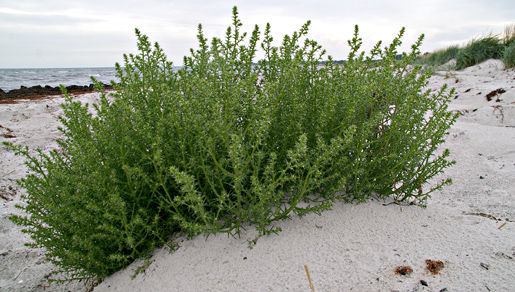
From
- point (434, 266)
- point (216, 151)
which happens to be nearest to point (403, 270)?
point (434, 266)

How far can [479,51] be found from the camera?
1184cm

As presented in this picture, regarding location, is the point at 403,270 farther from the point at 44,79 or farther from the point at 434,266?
the point at 44,79

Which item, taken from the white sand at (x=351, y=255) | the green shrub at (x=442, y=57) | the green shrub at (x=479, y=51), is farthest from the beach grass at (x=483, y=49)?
the white sand at (x=351, y=255)

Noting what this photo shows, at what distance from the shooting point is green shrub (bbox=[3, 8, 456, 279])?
5.66 feet

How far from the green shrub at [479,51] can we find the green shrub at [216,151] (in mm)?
12193

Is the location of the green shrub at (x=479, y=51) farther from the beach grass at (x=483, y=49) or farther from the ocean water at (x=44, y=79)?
the ocean water at (x=44, y=79)

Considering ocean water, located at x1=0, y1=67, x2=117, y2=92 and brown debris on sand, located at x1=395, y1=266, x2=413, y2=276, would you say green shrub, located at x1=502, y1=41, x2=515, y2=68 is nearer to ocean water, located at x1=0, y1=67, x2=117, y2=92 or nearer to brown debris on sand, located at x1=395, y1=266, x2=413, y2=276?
brown debris on sand, located at x1=395, y1=266, x2=413, y2=276

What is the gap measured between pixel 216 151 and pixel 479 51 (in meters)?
13.8

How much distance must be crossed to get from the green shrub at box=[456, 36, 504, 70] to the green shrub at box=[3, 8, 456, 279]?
12.2 meters

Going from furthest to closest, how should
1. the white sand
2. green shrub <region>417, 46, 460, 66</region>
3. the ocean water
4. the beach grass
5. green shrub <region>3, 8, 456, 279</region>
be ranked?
the ocean water
green shrub <region>417, 46, 460, 66</region>
the beach grass
green shrub <region>3, 8, 456, 279</region>
the white sand

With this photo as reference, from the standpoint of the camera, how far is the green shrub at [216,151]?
1727mm

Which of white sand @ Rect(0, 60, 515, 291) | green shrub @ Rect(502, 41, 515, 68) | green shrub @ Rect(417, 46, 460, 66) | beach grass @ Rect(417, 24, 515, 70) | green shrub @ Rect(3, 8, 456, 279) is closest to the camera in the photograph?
white sand @ Rect(0, 60, 515, 291)

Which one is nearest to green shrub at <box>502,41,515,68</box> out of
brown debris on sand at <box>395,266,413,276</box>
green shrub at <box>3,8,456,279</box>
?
green shrub at <box>3,8,456,279</box>

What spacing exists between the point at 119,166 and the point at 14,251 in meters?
1.76
